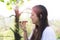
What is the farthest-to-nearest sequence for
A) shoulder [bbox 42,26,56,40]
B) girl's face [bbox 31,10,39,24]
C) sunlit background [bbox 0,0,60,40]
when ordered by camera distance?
sunlit background [bbox 0,0,60,40] < girl's face [bbox 31,10,39,24] < shoulder [bbox 42,26,56,40]

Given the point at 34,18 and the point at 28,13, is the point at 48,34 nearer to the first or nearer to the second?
the point at 34,18

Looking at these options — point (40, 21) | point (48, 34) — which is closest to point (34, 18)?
point (40, 21)

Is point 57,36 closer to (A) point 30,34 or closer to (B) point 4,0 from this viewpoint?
(A) point 30,34

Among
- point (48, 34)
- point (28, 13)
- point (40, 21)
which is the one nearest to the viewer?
point (48, 34)

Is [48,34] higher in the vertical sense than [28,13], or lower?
lower

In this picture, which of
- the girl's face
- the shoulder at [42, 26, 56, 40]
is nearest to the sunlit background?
the girl's face

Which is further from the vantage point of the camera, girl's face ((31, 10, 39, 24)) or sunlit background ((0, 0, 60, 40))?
sunlit background ((0, 0, 60, 40))

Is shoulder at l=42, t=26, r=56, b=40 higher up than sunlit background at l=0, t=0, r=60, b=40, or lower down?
lower down

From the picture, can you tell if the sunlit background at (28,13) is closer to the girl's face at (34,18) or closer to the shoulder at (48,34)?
the girl's face at (34,18)

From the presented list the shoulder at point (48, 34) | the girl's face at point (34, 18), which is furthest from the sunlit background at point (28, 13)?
the shoulder at point (48, 34)

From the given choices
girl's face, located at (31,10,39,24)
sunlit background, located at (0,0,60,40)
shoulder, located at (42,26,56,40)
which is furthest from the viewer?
sunlit background, located at (0,0,60,40)

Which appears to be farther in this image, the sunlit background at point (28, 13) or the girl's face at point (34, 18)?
the sunlit background at point (28, 13)

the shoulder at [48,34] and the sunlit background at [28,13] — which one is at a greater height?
the sunlit background at [28,13]

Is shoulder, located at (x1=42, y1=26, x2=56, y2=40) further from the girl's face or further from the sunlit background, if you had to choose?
the sunlit background
